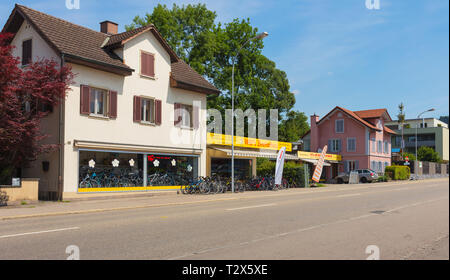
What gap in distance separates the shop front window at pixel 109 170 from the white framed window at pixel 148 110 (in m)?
2.25

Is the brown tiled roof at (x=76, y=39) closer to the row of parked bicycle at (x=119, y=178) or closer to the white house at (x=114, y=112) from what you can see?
the white house at (x=114, y=112)

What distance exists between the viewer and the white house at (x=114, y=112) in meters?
20.1

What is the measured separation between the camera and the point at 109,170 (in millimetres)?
21766

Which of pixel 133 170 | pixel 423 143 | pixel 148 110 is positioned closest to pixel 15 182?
pixel 133 170

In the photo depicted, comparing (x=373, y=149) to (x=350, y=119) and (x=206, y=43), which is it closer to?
(x=350, y=119)

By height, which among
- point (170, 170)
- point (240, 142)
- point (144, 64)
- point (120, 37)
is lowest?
point (170, 170)

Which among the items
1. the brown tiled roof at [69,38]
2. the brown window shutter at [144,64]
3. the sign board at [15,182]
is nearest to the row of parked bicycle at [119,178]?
the sign board at [15,182]

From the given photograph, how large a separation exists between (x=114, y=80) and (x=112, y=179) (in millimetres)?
5280

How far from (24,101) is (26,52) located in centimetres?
450

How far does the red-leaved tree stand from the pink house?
41886 mm

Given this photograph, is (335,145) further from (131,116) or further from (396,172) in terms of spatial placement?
(131,116)

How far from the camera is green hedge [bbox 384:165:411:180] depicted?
52625 millimetres
